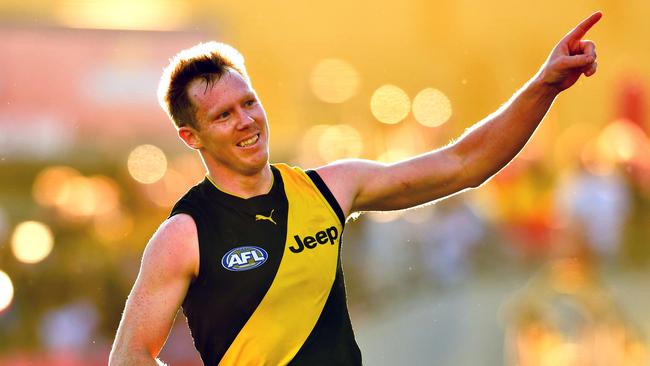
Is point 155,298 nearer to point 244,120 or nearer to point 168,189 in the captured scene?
point 244,120

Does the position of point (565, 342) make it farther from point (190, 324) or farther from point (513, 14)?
point (513, 14)

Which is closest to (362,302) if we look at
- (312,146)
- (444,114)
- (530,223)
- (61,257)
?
(530,223)

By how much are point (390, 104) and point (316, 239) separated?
64.1 feet

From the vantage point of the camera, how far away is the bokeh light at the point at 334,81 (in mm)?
24766

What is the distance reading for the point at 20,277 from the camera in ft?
50.6

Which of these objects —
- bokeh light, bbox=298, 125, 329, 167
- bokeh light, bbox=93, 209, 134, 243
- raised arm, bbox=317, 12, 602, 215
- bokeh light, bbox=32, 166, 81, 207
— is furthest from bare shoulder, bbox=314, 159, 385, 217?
bokeh light, bbox=298, 125, 329, 167

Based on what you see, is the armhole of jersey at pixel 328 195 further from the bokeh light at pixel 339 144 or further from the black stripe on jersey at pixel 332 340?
the bokeh light at pixel 339 144

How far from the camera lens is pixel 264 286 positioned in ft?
16.2

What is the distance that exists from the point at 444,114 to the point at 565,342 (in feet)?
35.6

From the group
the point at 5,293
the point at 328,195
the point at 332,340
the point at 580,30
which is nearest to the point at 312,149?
the point at 5,293

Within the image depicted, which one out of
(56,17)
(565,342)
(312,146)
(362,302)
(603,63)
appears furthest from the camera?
(603,63)

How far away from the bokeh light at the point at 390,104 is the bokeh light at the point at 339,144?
135 centimetres

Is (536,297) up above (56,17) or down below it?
below

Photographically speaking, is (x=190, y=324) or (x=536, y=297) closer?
(x=190, y=324)
